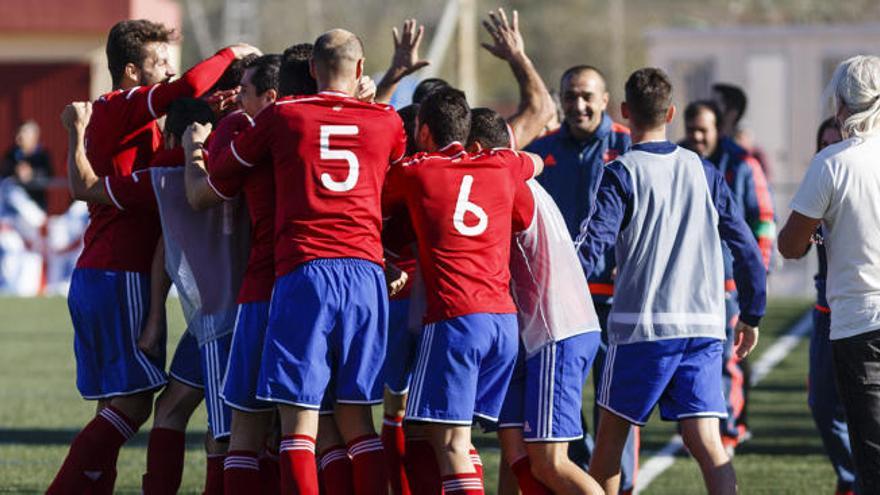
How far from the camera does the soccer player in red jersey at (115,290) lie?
7.05 metres

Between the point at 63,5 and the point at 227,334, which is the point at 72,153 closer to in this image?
the point at 227,334

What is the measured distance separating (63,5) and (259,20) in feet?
143

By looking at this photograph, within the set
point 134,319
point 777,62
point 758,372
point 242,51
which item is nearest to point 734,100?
point 758,372

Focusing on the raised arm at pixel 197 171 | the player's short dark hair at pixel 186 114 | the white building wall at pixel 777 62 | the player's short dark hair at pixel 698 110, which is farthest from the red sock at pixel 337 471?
the white building wall at pixel 777 62

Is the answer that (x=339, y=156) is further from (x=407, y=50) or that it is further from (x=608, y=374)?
(x=608, y=374)

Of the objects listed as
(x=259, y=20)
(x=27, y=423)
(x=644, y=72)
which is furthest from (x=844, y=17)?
(x=259, y=20)

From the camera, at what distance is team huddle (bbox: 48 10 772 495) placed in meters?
6.25

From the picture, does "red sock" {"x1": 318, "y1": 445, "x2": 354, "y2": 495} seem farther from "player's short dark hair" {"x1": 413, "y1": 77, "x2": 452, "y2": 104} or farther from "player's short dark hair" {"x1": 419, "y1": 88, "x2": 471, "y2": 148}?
"player's short dark hair" {"x1": 413, "y1": 77, "x2": 452, "y2": 104}

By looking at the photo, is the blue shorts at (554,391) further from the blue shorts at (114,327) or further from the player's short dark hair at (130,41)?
the player's short dark hair at (130,41)

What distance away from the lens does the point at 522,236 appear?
6.84 m

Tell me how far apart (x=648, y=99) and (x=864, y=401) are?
5.26 ft

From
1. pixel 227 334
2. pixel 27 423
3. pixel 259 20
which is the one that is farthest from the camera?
pixel 259 20

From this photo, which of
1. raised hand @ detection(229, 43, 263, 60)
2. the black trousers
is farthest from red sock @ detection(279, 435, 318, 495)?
the black trousers

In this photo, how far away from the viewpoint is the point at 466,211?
21.2 ft
